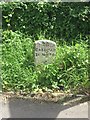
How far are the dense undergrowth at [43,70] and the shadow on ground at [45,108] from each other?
0.30m

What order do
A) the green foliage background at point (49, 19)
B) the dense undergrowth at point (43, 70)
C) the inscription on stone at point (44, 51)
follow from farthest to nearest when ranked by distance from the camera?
the green foliage background at point (49, 19), the inscription on stone at point (44, 51), the dense undergrowth at point (43, 70)

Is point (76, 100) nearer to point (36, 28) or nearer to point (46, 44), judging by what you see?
point (46, 44)

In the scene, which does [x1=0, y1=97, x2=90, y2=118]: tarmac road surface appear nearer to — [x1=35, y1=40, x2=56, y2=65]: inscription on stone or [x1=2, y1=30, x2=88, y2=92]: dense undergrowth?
[x1=2, y1=30, x2=88, y2=92]: dense undergrowth

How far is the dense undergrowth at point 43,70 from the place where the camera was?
4.94 metres

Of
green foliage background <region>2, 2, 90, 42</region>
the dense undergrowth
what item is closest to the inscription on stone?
the dense undergrowth

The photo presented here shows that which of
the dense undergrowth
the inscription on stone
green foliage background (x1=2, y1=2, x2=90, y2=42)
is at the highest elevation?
green foliage background (x1=2, y1=2, x2=90, y2=42)

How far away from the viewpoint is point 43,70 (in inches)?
202

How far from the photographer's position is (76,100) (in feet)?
15.2

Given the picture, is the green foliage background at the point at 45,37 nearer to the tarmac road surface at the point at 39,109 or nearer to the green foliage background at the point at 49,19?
the green foliage background at the point at 49,19

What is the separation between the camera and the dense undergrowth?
4941 millimetres

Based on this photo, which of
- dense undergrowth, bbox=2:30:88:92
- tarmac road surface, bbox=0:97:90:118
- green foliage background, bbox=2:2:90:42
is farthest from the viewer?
green foliage background, bbox=2:2:90:42

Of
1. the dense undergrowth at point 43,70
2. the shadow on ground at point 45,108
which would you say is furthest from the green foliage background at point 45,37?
the shadow on ground at point 45,108

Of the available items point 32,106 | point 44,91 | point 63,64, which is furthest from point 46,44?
point 32,106

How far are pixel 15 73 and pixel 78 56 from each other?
3.15 feet
